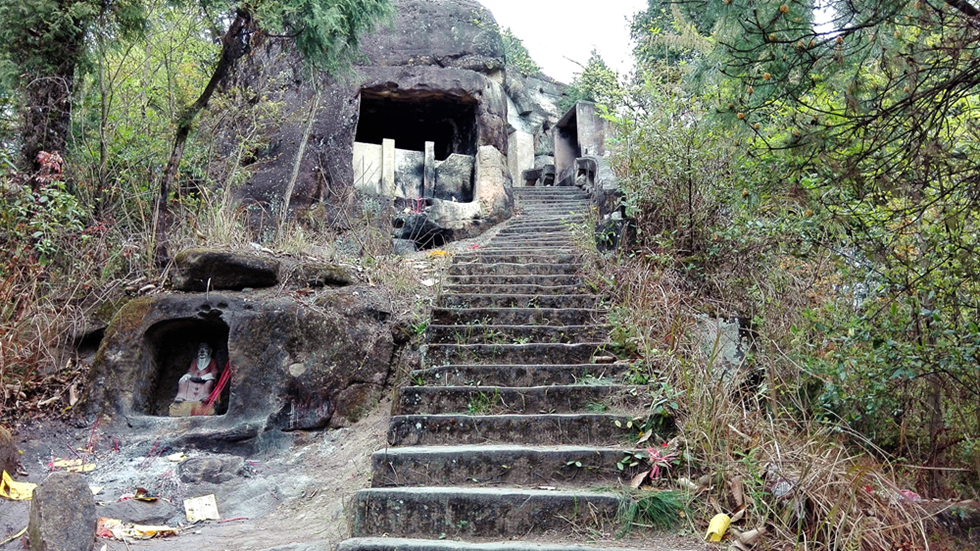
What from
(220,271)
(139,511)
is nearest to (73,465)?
(139,511)

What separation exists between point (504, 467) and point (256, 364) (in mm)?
2746

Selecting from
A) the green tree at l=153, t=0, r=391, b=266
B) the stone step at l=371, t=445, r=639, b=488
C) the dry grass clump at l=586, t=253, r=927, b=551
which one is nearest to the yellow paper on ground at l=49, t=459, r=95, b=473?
the green tree at l=153, t=0, r=391, b=266

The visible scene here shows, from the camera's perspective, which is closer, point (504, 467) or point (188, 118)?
point (504, 467)

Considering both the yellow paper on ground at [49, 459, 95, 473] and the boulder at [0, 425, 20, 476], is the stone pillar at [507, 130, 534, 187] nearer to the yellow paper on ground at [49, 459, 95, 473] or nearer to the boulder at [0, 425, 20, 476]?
the yellow paper on ground at [49, 459, 95, 473]

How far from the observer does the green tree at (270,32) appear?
6.34m

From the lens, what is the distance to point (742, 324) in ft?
19.3

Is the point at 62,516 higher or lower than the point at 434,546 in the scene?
higher

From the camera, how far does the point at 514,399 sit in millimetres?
4426

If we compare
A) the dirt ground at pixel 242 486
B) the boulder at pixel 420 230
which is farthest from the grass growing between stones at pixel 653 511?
the boulder at pixel 420 230

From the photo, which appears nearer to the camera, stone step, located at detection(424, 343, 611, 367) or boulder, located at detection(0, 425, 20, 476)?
boulder, located at detection(0, 425, 20, 476)

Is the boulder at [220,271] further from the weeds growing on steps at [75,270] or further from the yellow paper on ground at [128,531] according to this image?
the yellow paper on ground at [128,531]

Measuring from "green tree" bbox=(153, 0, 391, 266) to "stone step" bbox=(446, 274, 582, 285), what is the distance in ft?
9.13

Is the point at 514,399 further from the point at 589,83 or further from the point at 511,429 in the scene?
the point at 589,83

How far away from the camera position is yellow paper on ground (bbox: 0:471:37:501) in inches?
159
